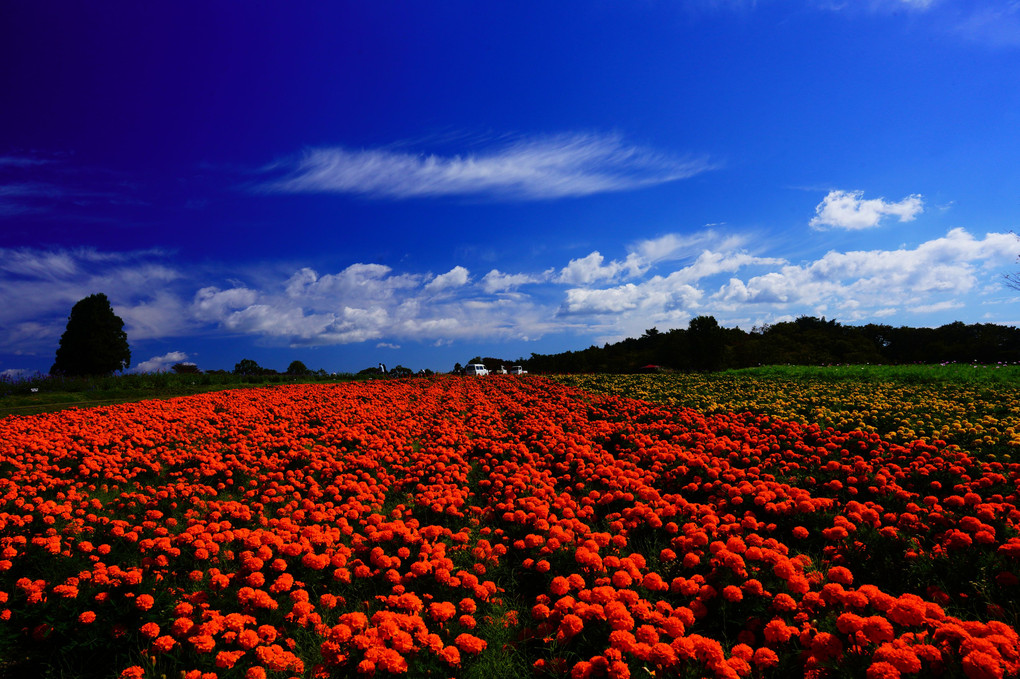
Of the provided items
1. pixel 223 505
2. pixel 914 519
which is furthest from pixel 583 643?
pixel 223 505

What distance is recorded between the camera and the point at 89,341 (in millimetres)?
39375

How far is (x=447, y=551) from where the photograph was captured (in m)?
4.91

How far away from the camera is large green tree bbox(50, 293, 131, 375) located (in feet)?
129

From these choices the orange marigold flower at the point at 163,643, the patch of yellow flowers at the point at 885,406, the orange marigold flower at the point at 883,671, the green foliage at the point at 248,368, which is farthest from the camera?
the green foliage at the point at 248,368

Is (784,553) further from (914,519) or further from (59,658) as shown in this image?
(59,658)

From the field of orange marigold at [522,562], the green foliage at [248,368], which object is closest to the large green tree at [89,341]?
the green foliage at [248,368]

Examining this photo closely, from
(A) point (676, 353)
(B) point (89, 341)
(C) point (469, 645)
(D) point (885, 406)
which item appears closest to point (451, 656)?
(C) point (469, 645)

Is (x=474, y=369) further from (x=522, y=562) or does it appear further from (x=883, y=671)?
(x=883, y=671)

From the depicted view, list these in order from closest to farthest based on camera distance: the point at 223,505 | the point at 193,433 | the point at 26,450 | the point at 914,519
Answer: the point at 914,519, the point at 223,505, the point at 26,450, the point at 193,433

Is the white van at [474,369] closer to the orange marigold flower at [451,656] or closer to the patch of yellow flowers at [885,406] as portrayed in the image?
the patch of yellow flowers at [885,406]

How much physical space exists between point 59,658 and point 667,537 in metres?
5.40

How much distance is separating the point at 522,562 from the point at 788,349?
56.8 metres

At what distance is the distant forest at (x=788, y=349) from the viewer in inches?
1447

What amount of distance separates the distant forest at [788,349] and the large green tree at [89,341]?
107 ft
